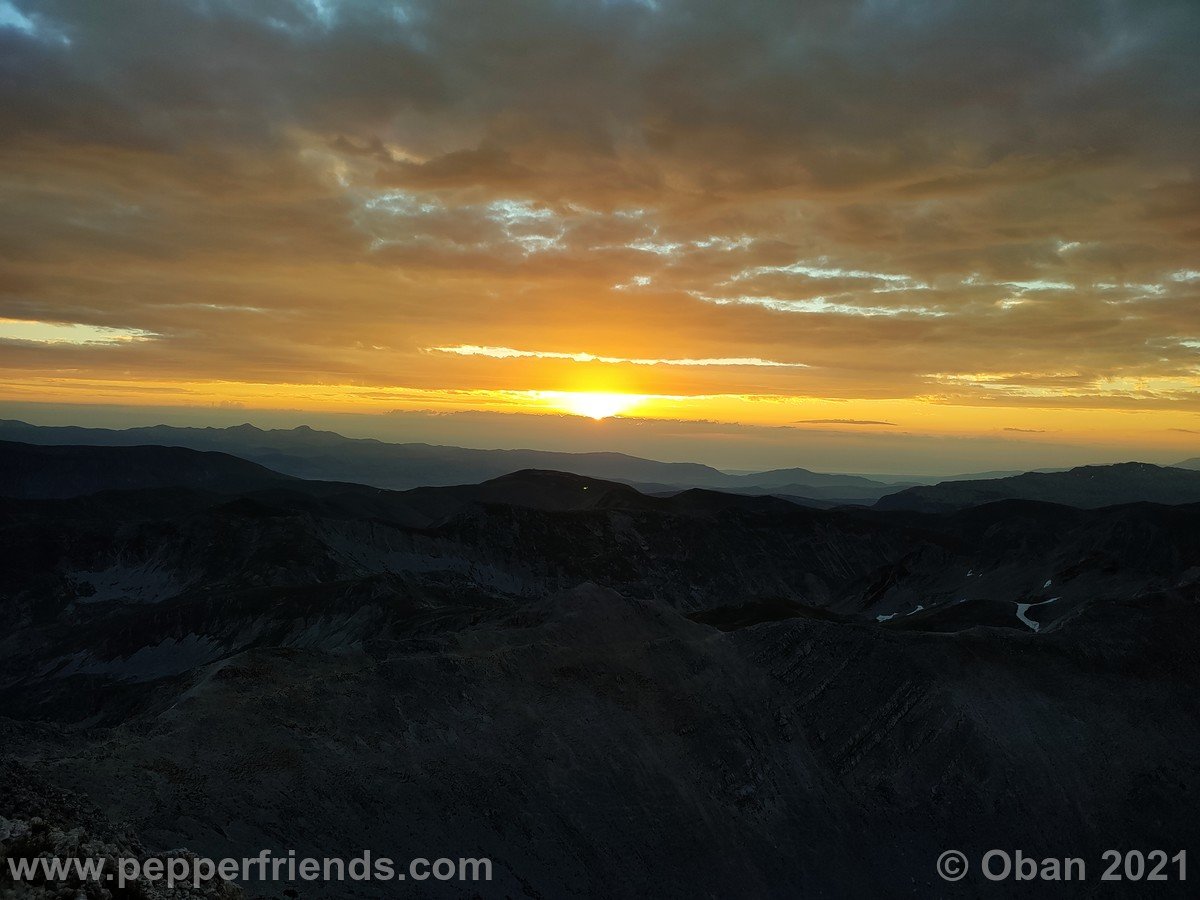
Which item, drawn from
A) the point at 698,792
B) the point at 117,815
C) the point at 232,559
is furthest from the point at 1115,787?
the point at 232,559

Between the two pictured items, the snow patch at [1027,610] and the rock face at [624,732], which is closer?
the rock face at [624,732]

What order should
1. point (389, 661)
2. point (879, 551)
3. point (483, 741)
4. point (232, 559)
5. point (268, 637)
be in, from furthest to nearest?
point (879, 551), point (232, 559), point (268, 637), point (389, 661), point (483, 741)

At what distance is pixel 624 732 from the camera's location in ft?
165

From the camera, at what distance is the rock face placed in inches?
1431

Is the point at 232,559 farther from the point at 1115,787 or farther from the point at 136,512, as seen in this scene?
the point at 1115,787

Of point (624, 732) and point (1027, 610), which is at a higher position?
point (1027, 610)

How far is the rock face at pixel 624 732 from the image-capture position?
36.3 meters

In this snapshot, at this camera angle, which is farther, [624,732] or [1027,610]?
[1027,610]

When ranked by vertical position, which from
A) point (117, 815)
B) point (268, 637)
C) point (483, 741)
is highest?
point (117, 815)

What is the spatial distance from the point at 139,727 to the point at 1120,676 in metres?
66.3

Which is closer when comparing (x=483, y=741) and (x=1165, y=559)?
(x=483, y=741)

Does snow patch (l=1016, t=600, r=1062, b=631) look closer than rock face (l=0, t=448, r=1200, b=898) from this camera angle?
No

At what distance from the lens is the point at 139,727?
3719 cm

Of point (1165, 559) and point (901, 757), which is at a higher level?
point (1165, 559)
